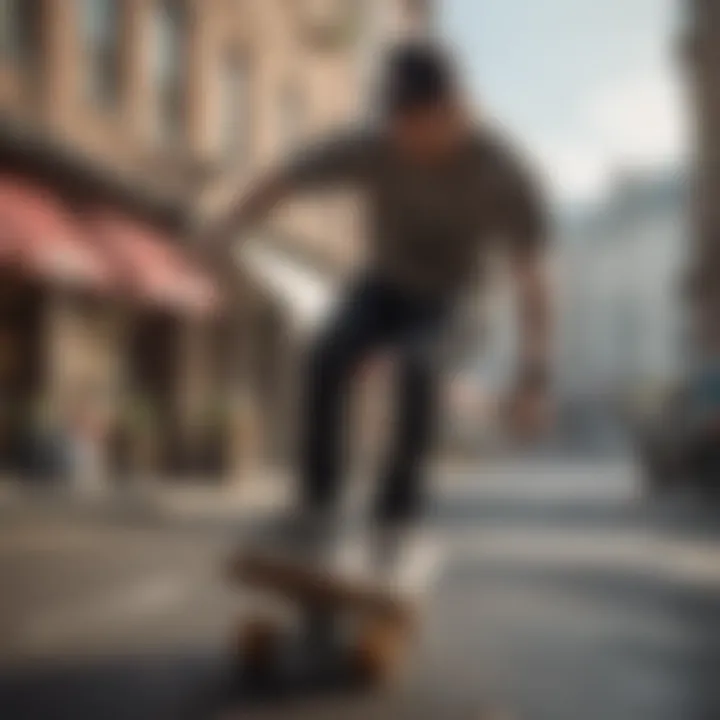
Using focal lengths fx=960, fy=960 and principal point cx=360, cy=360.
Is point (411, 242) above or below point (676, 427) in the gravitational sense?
above

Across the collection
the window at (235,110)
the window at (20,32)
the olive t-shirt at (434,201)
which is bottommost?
the olive t-shirt at (434,201)

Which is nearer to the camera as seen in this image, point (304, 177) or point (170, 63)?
point (304, 177)

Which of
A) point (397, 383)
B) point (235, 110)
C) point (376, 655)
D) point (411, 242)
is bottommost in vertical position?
point (376, 655)

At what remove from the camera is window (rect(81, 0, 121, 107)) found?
1011 mm

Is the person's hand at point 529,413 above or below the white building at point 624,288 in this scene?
below

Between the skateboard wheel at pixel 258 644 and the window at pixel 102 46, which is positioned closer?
the skateboard wheel at pixel 258 644

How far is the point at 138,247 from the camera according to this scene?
95cm

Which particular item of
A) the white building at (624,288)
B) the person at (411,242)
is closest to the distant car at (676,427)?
the white building at (624,288)

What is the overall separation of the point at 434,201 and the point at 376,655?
0.44 m

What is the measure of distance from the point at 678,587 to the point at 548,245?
39 centimetres

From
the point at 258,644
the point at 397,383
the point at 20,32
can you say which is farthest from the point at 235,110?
the point at 258,644

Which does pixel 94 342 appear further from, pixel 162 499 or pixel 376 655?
pixel 376 655

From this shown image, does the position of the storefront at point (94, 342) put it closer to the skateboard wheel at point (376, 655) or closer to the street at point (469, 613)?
the street at point (469, 613)

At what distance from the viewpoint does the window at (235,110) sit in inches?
39.2
